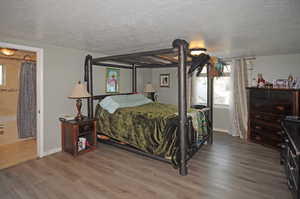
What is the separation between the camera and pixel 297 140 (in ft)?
6.33

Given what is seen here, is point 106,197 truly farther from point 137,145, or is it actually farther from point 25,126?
point 25,126

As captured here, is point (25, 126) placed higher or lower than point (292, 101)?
lower

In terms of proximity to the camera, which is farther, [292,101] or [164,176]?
[292,101]

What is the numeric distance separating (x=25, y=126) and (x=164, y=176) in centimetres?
361

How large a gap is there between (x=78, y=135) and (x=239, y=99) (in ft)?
13.4

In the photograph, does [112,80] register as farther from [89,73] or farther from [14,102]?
[14,102]

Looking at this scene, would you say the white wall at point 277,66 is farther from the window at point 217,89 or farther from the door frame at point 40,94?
the door frame at point 40,94

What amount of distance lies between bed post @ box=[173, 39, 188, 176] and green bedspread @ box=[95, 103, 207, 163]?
0.71 feet

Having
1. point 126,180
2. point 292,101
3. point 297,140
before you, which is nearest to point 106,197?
point 126,180

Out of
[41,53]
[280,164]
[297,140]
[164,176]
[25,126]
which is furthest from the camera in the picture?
[25,126]

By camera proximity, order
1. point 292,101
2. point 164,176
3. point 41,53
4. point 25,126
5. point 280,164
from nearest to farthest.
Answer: point 164,176 → point 280,164 → point 41,53 → point 292,101 → point 25,126

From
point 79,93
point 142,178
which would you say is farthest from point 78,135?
point 142,178

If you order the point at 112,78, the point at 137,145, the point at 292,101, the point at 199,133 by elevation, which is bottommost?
the point at 137,145

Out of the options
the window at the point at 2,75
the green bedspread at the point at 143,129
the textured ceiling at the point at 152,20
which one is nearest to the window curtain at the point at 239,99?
the textured ceiling at the point at 152,20
